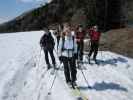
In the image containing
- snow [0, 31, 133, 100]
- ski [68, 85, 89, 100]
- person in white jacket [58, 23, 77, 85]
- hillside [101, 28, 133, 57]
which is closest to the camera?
ski [68, 85, 89, 100]

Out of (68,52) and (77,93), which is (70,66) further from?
(77,93)

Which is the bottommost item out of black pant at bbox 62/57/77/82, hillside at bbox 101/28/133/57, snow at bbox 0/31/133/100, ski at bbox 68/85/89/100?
hillside at bbox 101/28/133/57

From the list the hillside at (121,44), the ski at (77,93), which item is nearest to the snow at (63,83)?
the ski at (77,93)

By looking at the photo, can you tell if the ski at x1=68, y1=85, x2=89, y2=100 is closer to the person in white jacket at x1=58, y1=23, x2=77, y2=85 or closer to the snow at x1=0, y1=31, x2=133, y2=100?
the snow at x1=0, y1=31, x2=133, y2=100

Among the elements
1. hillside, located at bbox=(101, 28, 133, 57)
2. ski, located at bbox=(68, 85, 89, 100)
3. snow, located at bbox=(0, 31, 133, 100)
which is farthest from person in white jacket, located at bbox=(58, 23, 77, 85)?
hillside, located at bbox=(101, 28, 133, 57)

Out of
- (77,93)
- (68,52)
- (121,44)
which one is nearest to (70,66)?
(68,52)

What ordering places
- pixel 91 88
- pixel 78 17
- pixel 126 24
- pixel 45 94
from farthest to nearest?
pixel 78 17 < pixel 126 24 < pixel 91 88 < pixel 45 94

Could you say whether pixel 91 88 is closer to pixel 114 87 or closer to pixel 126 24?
pixel 114 87

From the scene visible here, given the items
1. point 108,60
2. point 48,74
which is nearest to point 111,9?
point 108,60

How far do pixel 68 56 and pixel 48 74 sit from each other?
352cm

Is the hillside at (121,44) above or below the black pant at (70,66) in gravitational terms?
below

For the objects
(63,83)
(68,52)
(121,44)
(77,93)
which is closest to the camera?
(77,93)

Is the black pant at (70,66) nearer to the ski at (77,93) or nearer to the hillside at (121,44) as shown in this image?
the ski at (77,93)

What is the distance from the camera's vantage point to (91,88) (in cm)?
1187
